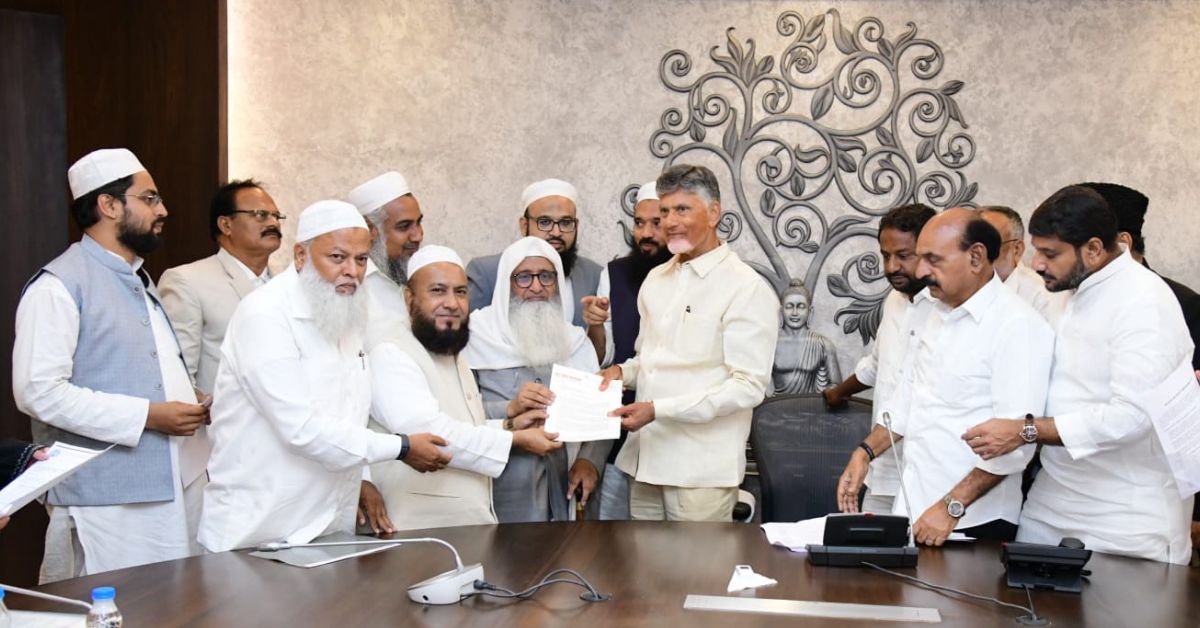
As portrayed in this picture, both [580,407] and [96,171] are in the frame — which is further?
[580,407]

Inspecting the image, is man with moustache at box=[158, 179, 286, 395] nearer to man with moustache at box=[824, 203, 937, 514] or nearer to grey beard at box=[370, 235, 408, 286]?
grey beard at box=[370, 235, 408, 286]

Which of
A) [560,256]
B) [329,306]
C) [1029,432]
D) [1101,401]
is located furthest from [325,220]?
[1101,401]

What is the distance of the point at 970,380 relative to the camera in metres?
3.45

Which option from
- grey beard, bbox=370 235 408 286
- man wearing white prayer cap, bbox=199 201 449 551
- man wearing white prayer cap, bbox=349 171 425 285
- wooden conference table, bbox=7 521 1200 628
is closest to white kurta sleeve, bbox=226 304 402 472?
man wearing white prayer cap, bbox=199 201 449 551

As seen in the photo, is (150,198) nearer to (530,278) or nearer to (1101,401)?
(530,278)

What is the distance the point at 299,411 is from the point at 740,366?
63.5 inches

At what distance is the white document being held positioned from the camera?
402 cm

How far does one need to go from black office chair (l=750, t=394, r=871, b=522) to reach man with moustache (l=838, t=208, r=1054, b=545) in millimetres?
698

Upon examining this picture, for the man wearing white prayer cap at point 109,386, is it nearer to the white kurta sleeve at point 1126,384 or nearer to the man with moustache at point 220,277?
the man with moustache at point 220,277

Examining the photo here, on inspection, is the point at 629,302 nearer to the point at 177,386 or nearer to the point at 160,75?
the point at 177,386

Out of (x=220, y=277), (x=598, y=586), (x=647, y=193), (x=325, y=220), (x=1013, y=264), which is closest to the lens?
(x=598, y=586)

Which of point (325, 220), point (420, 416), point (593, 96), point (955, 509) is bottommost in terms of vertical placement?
point (955, 509)

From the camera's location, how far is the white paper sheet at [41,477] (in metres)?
2.49

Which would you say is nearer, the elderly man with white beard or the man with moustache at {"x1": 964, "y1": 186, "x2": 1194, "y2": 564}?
the man with moustache at {"x1": 964, "y1": 186, "x2": 1194, "y2": 564}
